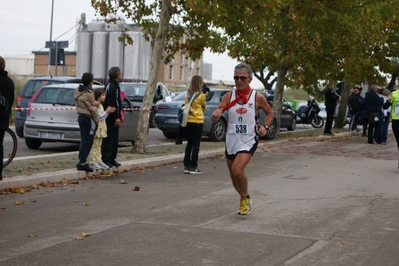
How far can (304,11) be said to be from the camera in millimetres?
26172

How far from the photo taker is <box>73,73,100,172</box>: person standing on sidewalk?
→ 1411 centimetres

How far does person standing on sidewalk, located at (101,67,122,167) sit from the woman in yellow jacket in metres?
1.34

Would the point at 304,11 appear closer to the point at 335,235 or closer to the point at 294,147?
the point at 294,147

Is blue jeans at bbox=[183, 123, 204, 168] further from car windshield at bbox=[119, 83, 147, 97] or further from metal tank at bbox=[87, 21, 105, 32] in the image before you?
metal tank at bbox=[87, 21, 105, 32]

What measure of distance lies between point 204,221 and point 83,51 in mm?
42455

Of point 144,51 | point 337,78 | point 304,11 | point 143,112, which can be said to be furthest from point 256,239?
point 144,51

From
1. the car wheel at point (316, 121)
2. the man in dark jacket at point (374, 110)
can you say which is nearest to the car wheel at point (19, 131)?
the man in dark jacket at point (374, 110)

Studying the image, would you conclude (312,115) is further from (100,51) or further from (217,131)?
(217,131)

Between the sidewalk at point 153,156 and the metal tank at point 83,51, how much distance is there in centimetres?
2421

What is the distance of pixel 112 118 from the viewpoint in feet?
49.3

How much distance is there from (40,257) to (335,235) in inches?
126

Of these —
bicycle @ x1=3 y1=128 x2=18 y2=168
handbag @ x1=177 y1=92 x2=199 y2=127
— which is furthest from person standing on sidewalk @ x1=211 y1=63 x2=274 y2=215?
handbag @ x1=177 y1=92 x2=199 y2=127

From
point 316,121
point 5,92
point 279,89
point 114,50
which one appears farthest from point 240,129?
point 114,50

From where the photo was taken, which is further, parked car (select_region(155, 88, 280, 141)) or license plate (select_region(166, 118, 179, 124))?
license plate (select_region(166, 118, 179, 124))
